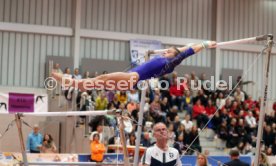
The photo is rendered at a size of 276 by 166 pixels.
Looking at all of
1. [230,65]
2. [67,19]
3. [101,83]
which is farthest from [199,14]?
[101,83]

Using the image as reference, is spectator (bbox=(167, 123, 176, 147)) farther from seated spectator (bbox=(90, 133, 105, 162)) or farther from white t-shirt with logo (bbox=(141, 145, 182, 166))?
seated spectator (bbox=(90, 133, 105, 162))

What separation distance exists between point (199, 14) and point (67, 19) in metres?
5.71

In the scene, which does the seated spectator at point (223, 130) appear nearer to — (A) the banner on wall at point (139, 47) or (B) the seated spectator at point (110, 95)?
(B) the seated spectator at point (110, 95)

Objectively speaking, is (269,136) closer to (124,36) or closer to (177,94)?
(177,94)

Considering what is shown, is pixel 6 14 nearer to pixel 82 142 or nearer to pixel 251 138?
pixel 82 142

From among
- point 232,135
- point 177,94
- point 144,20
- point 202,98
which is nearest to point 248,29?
point 144,20

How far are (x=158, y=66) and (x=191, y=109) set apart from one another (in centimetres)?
1178

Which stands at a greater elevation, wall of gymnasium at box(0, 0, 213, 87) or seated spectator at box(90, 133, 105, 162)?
wall of gymnasium at box(0, 0, 213, 87)

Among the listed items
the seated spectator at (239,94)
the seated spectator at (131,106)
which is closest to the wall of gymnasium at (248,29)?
the seated spectator at (239,94)

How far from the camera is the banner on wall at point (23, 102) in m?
16.5

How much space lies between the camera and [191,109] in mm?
19531

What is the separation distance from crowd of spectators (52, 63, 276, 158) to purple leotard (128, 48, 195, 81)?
8018 millimetres

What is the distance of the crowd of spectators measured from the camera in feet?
55.6

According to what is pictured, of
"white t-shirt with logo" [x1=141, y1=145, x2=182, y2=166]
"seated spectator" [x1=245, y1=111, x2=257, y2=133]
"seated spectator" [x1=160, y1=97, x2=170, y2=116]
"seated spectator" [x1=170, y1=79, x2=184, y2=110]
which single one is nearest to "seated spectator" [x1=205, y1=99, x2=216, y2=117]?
"seated spectator" [x1=170, y1=79, x2=184, y2=110]
